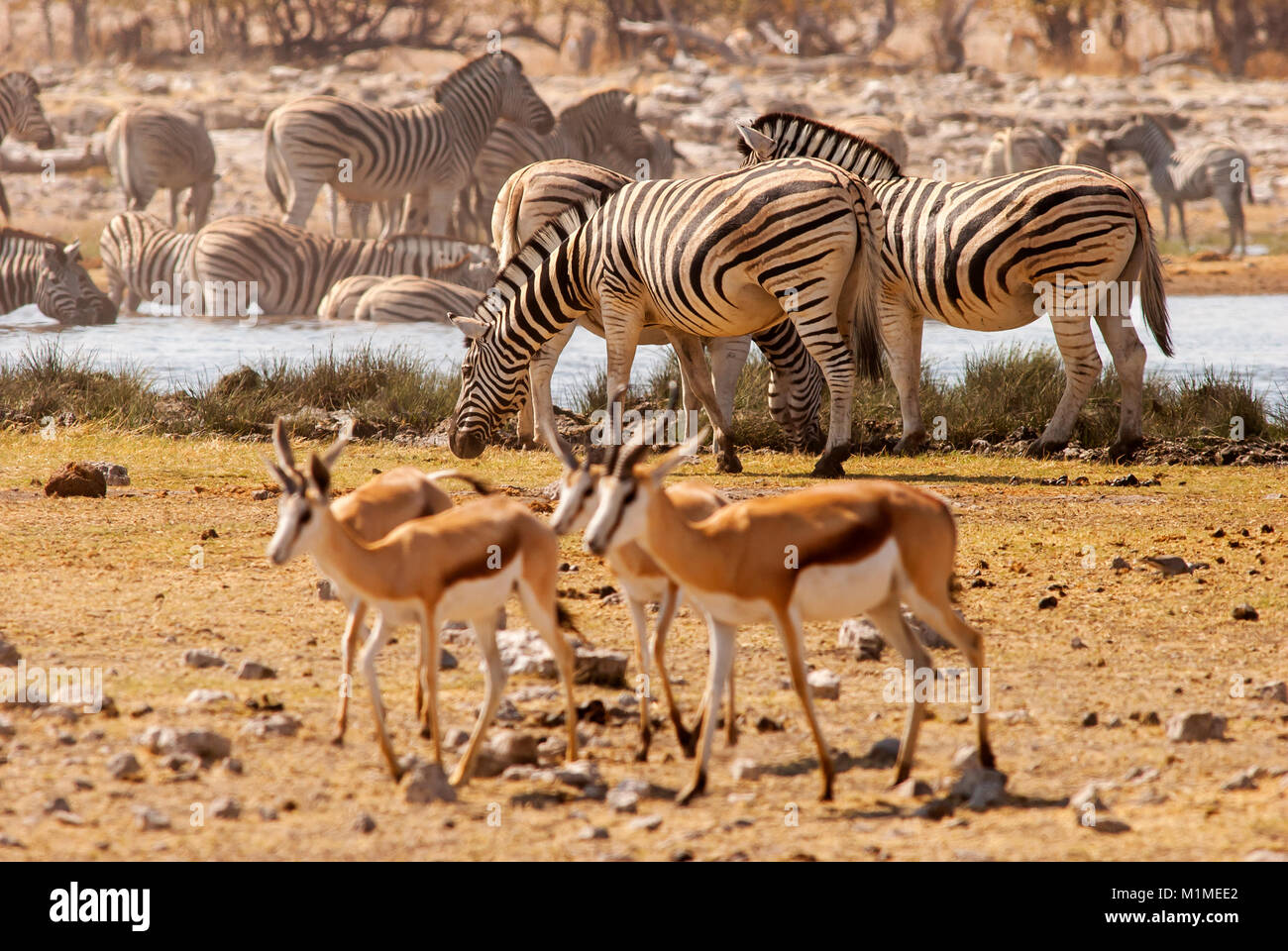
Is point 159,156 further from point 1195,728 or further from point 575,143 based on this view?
point 1195,728

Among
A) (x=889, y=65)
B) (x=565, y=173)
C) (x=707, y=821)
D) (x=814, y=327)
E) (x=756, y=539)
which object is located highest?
(x=889, y=65)

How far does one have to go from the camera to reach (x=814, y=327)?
11836mm

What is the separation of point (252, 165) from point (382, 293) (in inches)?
474

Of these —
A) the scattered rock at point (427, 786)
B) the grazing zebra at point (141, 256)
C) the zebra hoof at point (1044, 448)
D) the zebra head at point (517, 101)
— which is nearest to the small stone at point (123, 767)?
the scattered rock at point (427, 786)

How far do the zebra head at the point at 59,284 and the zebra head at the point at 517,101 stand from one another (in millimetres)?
7926

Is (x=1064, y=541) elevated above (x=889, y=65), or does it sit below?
below

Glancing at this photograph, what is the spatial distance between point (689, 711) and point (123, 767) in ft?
7.35

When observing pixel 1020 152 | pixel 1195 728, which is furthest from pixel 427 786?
pixel 1020 152

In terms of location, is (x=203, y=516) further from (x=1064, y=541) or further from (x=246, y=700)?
(x=1064, y=541)

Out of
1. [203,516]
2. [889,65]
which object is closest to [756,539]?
[203,516]

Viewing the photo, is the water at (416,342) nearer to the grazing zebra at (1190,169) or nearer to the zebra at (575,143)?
the grazing zebra at (1190,169)

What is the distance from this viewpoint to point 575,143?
95.1 feet

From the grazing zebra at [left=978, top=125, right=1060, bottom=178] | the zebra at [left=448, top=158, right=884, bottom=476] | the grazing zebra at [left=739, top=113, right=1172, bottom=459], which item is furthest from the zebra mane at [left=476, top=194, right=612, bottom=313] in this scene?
the grazing zebra at [left=978, top=125, right=1060, bottom=178]

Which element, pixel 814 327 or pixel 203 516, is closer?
pixel 203 516
